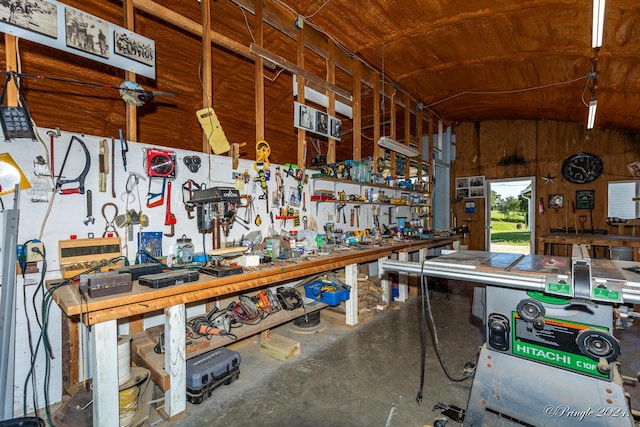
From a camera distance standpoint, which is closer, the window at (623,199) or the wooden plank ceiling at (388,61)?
the wooden plank ceiling at (388,61)

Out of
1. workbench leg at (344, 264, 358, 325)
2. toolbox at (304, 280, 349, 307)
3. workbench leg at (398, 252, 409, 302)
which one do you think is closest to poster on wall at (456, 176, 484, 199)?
workbench leg at (398, 252, 409, 302)

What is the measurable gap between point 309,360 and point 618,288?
6.97 ft

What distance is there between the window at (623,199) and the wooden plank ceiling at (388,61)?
1.03 meters

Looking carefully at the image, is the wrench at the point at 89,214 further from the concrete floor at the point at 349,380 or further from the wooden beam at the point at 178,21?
the wooden beam at the point at 178,21

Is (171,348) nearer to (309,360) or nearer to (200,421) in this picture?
(200,421)

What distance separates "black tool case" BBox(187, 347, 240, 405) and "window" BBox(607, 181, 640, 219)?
7.02m

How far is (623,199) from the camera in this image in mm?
5496

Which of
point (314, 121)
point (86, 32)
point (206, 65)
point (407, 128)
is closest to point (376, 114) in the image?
point (407, 128)

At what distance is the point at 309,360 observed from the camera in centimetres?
258

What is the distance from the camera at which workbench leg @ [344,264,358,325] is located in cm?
321

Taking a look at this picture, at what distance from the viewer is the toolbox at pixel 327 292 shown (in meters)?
3.04

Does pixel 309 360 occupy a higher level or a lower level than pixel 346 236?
lower

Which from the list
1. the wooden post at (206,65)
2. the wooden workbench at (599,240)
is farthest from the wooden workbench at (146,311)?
the wooden workbench at (599,240)

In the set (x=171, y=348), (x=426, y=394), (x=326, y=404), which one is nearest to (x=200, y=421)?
(x=171, y=348)
